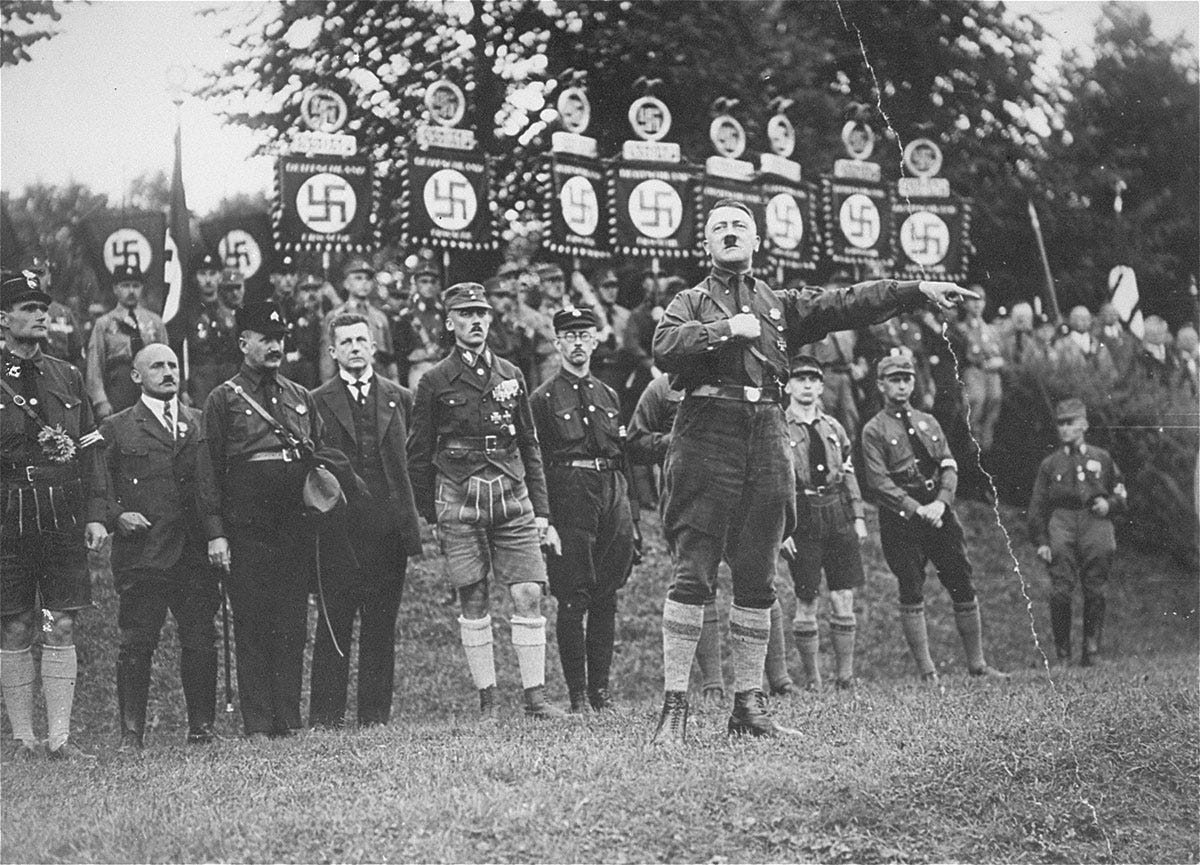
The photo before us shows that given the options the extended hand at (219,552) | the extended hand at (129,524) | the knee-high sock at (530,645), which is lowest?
the knee-high sock at (530,645)

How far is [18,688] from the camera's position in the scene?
8156 millimetres

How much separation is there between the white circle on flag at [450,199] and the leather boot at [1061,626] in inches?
248

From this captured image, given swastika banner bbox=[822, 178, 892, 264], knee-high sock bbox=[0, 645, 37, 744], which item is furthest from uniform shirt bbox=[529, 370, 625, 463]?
swastika banner bbox=[822, 178, 892, 264]

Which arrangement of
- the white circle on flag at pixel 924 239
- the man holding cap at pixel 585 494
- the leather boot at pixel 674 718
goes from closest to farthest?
1. the leather boot at pixel 674 718
2. the man holding cap at pixel 585 494
3. the white circle on flag at pixel 924 239

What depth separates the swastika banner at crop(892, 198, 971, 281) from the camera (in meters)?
15.8

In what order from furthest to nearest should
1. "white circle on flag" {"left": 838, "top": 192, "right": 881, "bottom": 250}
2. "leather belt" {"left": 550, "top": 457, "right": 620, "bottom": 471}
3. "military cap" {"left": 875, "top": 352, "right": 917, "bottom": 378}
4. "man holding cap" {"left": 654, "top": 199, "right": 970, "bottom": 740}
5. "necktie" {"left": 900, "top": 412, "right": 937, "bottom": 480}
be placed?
1. "white circle on flag" {"left": 838, "top": 192, "right": 881, "bottom": 250}
2. "military cap" {"left": 875, "top": 352, "right": 917, "bottom": 378}
3. "necktie" {"left": 900, "top": 412, "right": 937, "bottom": 480}
4. "leather belt" {"left": 550, "top": 457, "right": 620, "bottom": 471}
5. "man holding cap" {"left": 654, "top": 199, "right": 970, "bottom": 740}

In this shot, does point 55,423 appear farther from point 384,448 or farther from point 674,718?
point 674,718

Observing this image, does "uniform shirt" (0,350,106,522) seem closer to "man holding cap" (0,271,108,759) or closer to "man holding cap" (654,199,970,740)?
"man holding cap" (0,271,108,759)

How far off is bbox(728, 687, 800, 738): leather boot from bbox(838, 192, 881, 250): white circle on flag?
8.84m

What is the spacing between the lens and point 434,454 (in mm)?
9164

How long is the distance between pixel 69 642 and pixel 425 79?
853 centimetres

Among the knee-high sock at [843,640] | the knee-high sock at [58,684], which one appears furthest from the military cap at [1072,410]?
the knee-high sock at [58,684]

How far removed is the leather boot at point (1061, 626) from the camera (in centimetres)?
1259

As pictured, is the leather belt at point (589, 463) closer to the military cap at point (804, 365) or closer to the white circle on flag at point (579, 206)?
the military cap at point (804, 365)
